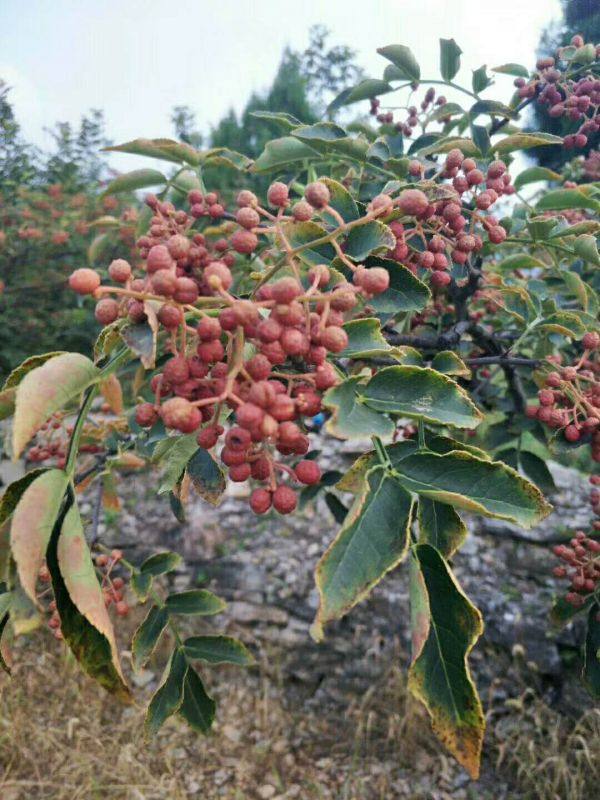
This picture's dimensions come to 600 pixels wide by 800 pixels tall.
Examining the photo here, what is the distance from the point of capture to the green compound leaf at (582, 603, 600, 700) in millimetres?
1094

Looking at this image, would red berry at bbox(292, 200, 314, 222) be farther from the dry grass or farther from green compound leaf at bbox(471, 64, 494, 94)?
the dry grass

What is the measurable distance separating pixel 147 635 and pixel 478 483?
770mm

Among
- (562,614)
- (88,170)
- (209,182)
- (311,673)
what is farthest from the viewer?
(209,182)

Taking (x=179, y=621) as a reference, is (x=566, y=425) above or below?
above

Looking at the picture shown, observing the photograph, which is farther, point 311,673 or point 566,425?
point 311,673

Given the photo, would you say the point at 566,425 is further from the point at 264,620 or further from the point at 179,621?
the point at 179,621

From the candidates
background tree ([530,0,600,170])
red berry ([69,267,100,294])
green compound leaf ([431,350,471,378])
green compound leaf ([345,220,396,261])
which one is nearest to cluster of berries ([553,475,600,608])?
green compound leaf ([431,350,471,378])

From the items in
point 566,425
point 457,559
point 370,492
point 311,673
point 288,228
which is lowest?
point 311,673

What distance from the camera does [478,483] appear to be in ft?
1.97

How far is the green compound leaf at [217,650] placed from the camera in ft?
3.87

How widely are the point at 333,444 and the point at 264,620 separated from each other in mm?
1179

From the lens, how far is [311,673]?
2.58 meters

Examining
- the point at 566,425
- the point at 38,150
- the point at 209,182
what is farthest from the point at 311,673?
the point at 209,182

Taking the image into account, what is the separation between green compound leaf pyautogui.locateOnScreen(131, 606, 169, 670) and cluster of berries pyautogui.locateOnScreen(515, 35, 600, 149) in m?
1.31
